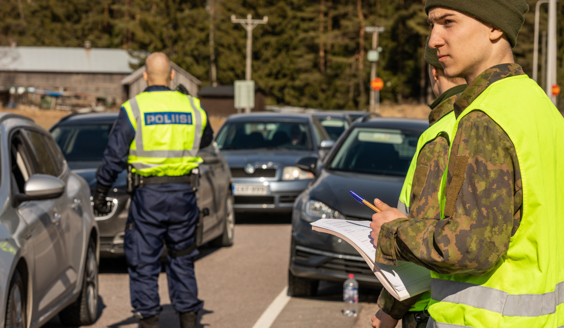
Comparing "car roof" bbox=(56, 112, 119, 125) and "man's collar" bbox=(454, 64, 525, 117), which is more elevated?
"man's collar" bbox=(454, 64, 525, 117)

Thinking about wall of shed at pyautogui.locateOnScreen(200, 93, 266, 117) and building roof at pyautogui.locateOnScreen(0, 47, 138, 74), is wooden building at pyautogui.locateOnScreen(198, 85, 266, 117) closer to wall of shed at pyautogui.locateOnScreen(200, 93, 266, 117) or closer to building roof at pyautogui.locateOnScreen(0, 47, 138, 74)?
wall of shed at pyautogui.locateOnScreen(200, 93, 266, 117)

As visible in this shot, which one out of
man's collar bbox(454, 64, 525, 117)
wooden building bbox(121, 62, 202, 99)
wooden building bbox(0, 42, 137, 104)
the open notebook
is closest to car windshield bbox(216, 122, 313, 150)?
the open notebook

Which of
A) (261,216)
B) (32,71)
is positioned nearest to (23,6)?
(32,71)

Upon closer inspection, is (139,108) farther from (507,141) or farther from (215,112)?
(215,112)

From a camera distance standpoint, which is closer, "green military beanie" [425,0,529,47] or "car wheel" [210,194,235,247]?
"green military beanie" [425,0,529,47]

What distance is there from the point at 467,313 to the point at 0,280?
8.83 feet

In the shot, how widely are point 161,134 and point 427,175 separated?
11.7 feet

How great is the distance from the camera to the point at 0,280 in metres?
4.01

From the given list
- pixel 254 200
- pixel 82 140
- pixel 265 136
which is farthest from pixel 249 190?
pixel 82 140

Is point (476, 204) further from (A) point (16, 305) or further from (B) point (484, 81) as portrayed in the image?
(A) point (16, 305)

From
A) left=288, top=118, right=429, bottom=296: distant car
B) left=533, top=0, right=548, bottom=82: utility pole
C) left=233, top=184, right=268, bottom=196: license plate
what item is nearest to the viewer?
left=288, top=118, right=429, bottom=296: distant car

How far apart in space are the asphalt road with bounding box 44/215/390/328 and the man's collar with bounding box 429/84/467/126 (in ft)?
12.4

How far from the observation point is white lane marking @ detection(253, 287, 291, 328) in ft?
20.7

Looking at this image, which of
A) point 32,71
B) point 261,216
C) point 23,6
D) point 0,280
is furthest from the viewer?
point 23,6
